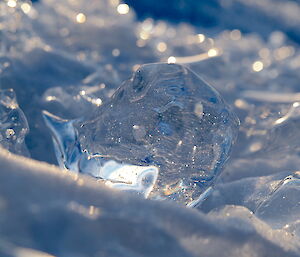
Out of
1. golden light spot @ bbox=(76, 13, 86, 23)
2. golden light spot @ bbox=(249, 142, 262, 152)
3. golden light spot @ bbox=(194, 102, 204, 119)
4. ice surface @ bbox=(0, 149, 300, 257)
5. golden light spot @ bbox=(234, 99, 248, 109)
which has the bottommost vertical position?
ice surface @ bbox=(0, 149, 300, 257)

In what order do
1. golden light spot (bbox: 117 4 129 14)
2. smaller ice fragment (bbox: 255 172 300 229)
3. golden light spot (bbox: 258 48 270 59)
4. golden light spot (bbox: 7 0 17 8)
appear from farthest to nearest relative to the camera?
golden light spot (bbox: 117 4 129 14), golden light spot (bbox: 258 48 270 59), golden light spot (bbox: 7 0 17 8), smaller ice fragment (bbox: 255 172 300 229)

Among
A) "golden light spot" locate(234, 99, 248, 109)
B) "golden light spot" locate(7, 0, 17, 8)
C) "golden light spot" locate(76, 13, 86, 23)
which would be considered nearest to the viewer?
"golden light spot" locate(234, 99, 248, 109)

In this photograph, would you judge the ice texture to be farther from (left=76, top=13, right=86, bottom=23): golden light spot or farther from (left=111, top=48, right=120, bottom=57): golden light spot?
(left=76, top=13, right=86, bottom=23): golden light spot

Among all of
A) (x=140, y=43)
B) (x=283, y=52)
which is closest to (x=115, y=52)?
(x=140, y=43)

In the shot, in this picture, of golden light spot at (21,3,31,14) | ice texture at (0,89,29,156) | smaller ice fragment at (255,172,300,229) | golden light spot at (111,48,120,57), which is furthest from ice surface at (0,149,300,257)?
golden light spot at (21,3,31,14)

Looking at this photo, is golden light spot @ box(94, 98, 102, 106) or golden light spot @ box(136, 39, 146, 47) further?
golden light spot @ box(136, 39, 146, 47)

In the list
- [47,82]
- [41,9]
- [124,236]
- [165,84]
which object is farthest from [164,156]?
[41,9]

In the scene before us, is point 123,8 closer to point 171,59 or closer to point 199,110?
point 171,59
